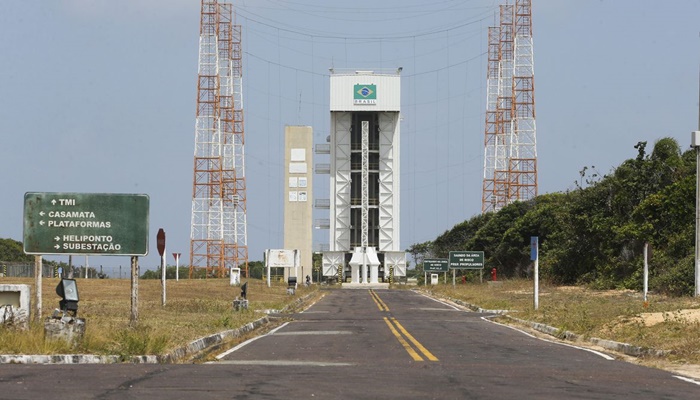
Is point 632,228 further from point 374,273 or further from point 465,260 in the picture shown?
point 374,273

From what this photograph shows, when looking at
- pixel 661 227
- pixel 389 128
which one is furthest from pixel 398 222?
pixel 661 227

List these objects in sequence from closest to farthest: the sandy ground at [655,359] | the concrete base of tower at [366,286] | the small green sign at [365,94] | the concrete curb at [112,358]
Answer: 1. the concrete curb at [112,358]
2. the sandy ground at [655,359]
3. the concrete base of tower at [366,286]
4. the small green sign at [365,94]

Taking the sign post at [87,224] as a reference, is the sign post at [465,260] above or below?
below

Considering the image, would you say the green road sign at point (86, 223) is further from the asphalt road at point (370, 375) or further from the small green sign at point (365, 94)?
the small green sign at point (365, 94)

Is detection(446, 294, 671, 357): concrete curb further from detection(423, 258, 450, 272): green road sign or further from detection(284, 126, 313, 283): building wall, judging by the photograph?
detection(284, 126, 313, 283): building wall

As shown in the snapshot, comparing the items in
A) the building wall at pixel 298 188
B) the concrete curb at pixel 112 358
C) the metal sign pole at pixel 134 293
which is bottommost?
the concrete curb at pixel 112 358

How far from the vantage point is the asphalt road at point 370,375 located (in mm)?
12836

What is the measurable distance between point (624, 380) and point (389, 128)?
320 feet

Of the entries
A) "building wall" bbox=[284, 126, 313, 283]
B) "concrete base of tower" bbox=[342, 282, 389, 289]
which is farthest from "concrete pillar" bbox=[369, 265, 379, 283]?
"building wall" bbox=[284, 126, 313, 283]

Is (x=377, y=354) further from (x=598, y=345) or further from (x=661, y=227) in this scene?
(x=661, y=227)

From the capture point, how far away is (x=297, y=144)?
119 meters

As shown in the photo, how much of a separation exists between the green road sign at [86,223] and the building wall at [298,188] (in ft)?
304

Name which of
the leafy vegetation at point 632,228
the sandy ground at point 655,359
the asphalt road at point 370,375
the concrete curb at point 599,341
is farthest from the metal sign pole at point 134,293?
the leafy vegetation at point 632,228

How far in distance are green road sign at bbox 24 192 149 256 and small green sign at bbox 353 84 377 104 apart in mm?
85849
